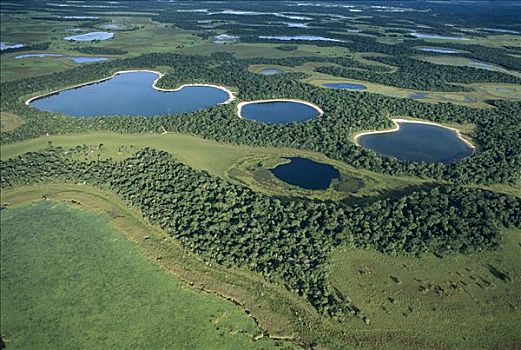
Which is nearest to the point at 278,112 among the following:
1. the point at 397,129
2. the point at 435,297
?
the point at 397,129

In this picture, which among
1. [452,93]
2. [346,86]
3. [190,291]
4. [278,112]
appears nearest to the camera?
[190,291]

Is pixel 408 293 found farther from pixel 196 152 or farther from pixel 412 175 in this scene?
pixel 196 152

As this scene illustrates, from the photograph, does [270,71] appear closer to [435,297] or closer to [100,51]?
[100,51]

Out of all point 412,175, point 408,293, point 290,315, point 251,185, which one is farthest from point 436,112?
point 290,315

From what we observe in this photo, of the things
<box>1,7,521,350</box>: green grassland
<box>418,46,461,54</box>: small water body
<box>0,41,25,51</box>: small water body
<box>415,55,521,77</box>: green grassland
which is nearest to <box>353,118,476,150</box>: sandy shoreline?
<box>1,7,521,350</box>: green grassland

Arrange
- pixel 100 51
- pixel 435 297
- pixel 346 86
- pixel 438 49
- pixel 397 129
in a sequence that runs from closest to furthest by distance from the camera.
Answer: pixel 435 297, pixel 397 129, pixel 346 86, pixel 100 51, pixel 438 49

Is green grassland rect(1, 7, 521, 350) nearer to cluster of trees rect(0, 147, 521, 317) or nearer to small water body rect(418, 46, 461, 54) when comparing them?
cluster of trees rect(0, 147, 521, 317)

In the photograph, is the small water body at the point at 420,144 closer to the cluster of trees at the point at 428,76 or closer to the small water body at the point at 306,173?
the small water body at the point at 306,173

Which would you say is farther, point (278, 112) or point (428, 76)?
point (428, 76)
